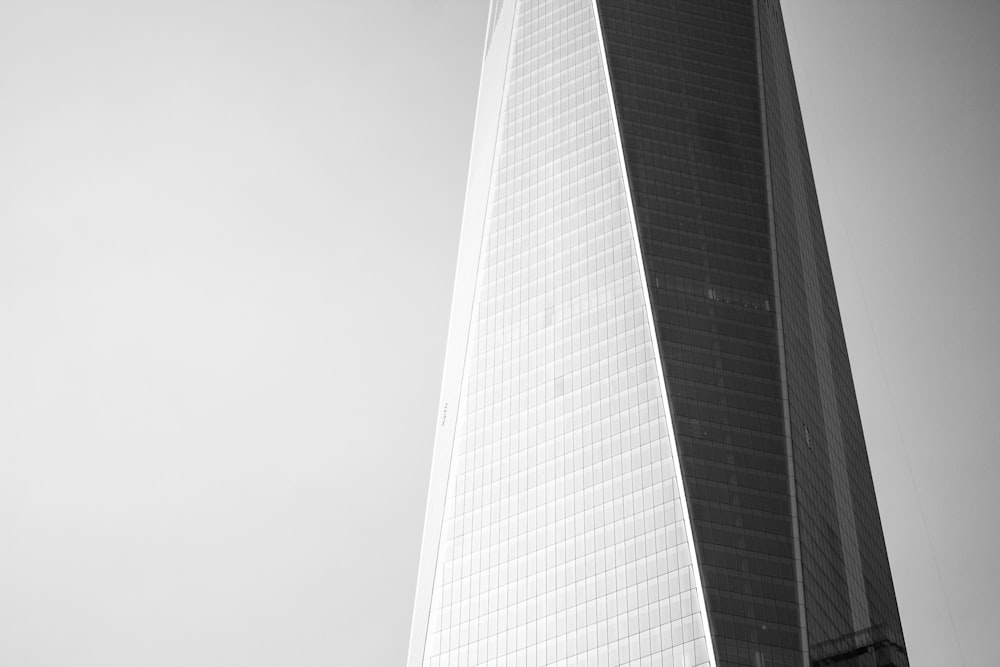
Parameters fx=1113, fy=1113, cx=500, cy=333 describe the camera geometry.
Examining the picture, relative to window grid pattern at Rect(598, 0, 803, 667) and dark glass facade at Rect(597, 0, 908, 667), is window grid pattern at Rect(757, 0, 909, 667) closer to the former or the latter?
dark glass facade at Rect(597, 0, 908, 667)

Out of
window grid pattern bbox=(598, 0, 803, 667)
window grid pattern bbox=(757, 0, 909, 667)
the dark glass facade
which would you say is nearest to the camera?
window grid pattern bbox=(598, 0, 803, 667)

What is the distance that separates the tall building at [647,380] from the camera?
68.2 m

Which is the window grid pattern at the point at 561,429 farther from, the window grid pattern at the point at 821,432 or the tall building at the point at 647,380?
the window grid pattern at the point at 821,432

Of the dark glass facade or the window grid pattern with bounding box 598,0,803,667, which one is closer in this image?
the window grid pattern with bounding box 598,0,803,667

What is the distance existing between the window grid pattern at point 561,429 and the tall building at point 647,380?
0.18 meters

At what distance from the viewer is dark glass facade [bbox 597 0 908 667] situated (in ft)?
219

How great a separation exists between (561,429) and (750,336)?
14.9 meters

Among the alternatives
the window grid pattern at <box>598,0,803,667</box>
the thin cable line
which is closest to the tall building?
the window grid pattern at <box>598,0,803,667</box>

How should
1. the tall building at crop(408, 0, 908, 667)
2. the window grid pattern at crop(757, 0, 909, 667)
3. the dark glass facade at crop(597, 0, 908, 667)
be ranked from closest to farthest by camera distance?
1. the dark glass facade at crop(597, 0, 908, 667)
2. the tall building at crop(408, 0, 908, 667)
3. the window grid pattern at crop(757, 0, 909, 667)

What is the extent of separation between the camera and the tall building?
224 ft

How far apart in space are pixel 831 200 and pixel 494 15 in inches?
1545

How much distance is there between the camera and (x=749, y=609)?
6366 cm

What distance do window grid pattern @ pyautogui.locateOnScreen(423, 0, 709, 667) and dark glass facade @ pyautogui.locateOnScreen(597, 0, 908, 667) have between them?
2227 millimetres

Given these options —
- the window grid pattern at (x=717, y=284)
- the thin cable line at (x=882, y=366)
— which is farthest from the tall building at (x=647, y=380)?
the thin cable line at (x=882, y=366)
